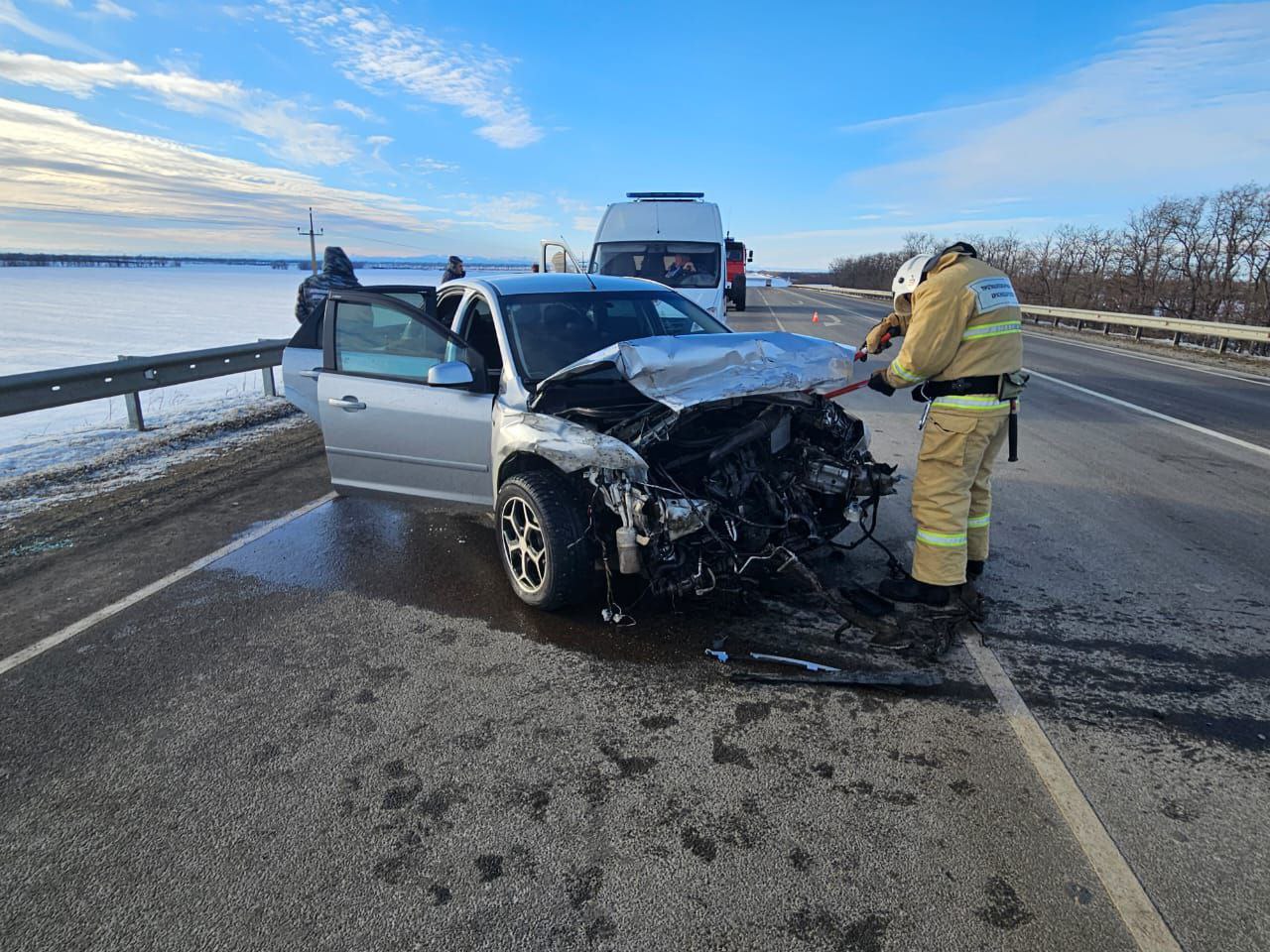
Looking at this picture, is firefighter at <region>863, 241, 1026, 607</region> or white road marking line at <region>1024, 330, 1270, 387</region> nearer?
firefighter at <region>863, 241, 1026, 607</region>

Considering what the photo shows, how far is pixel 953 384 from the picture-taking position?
386 centimetres

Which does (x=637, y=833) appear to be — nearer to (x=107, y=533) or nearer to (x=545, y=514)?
(x=545, y=514)

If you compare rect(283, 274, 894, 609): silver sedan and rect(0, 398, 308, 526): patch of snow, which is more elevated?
rect(283, 274, 894, 609): silver sedan

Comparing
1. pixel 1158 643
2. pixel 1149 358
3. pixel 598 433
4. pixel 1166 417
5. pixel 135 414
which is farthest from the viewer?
pixel 1149 358

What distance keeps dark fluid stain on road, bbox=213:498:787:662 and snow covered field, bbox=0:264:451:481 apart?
366 cm

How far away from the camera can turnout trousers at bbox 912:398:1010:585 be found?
385 centimetres

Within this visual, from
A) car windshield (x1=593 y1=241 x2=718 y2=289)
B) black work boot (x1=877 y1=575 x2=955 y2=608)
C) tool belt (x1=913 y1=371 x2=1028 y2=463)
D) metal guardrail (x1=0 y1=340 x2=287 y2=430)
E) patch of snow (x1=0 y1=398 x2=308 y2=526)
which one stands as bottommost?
black work boot (x1=877 y1=575 x2=955 y2=608)

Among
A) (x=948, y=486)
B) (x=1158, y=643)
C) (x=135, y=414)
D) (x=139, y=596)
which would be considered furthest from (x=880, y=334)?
(x=135, y=414)

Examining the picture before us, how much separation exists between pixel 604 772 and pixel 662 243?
39.8 feet

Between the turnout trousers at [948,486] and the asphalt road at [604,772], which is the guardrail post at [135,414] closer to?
the asphalt road at [604,772]

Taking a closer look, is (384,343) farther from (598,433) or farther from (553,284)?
(598,433)

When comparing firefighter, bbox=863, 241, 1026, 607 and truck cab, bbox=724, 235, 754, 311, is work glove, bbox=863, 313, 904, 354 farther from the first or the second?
truck cab, bbox=724, 235, 754, 311

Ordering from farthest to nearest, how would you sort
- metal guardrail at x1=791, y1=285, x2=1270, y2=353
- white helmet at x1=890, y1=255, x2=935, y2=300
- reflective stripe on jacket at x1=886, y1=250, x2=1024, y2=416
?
1. metal guardrail at x1=791, y1=285, x2=1270, y2=353
2. white helmet at x1=890, y1=255, x2=935, y2=300
3. reflective stripe on jacket at x1=886, y1=250, x2=1024, y2=416

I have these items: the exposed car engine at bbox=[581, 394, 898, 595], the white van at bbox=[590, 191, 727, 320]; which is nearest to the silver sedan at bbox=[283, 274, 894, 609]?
the exposed car engine at bbox=[581, 394, 898, 595]
